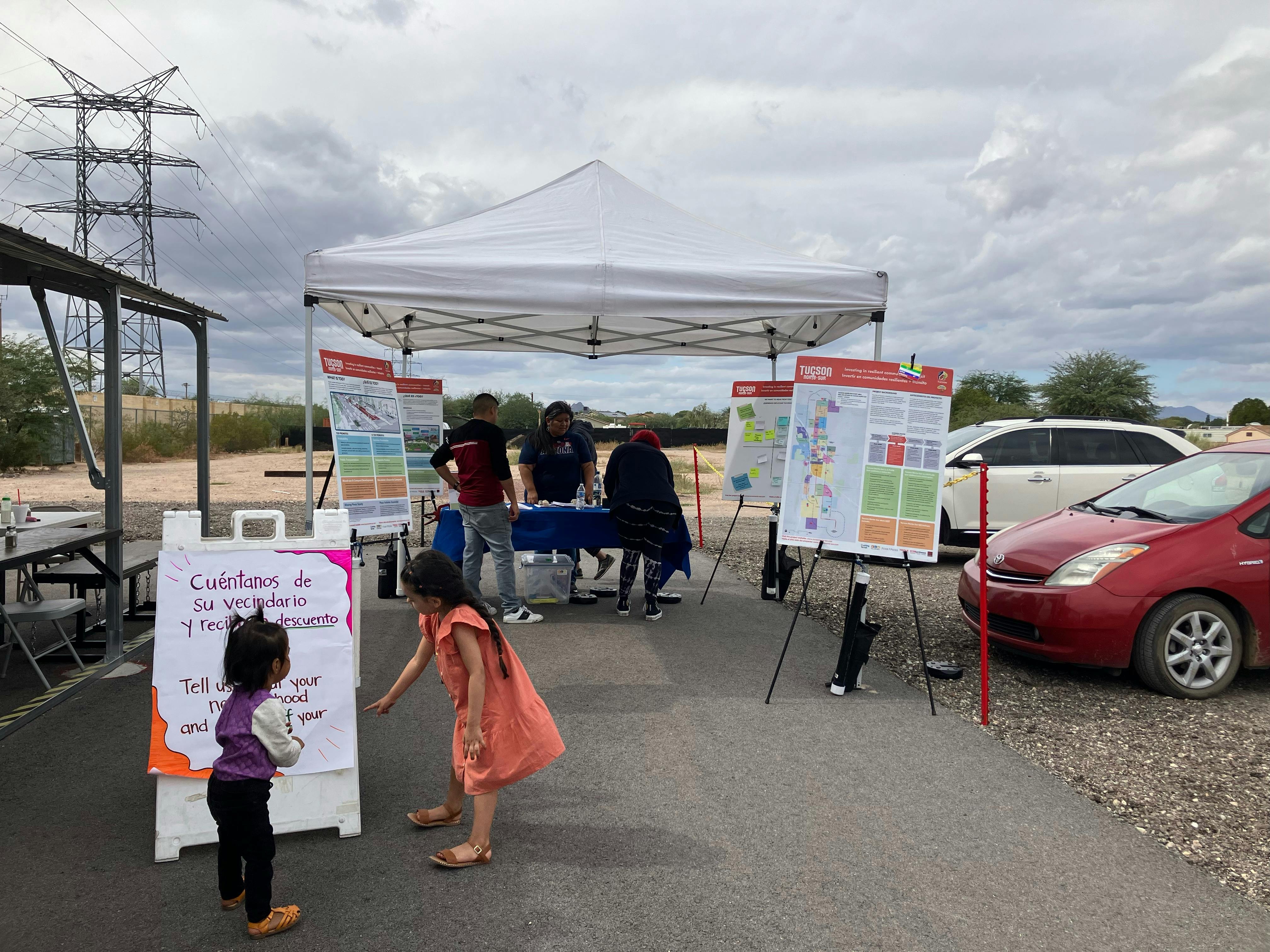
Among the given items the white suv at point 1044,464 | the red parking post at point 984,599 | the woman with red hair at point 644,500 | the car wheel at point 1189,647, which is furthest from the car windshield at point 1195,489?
the white suv at point 1044,464

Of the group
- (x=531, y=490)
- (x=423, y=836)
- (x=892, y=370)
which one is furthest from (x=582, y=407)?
(x=423, y=836)

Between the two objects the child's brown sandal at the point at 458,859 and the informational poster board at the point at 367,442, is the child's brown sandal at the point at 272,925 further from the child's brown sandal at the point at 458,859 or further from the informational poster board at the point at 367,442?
the informational poster board at the point at 367,442

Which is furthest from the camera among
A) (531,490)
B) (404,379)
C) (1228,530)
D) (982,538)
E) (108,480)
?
(404,379)

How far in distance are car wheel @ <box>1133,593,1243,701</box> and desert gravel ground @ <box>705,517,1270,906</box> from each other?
11 cm

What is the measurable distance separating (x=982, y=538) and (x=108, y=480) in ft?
19.1

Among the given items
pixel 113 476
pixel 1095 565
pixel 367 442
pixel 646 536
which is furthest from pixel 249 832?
pixel 1095 565

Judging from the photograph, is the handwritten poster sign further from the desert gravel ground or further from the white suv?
the white suv

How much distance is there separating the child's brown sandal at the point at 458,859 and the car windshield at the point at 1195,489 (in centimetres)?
488

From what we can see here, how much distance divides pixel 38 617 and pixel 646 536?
4.35m

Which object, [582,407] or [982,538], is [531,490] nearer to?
[582,407]

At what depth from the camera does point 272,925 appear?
2695 millimetres

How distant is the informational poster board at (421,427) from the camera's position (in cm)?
848

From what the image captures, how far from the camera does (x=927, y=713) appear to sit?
500cm

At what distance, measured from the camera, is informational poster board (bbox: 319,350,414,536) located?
21.9ft
